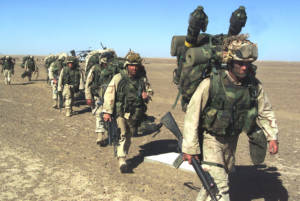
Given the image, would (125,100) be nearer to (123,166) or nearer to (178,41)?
(123,166)

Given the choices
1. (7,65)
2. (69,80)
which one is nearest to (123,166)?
(69,80)

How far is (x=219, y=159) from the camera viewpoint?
3529mm

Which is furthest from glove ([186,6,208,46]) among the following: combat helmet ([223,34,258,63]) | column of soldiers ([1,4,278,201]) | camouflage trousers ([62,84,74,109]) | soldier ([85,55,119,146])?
camouflage trousers ([62,84,74,109])

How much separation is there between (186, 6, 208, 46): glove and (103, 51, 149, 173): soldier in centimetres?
171

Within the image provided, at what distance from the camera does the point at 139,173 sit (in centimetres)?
580

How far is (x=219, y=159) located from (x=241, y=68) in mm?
1124

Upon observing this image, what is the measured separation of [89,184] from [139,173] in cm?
110

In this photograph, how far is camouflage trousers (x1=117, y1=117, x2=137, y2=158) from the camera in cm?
577

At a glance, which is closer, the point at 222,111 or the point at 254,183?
the point at 222,111

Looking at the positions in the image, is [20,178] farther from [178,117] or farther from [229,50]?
[178,117]

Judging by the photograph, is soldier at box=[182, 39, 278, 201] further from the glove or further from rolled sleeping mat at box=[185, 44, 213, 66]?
the glove

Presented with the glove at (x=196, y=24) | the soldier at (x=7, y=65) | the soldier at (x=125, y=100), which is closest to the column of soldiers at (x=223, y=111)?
the glove at (x=196, y=24)

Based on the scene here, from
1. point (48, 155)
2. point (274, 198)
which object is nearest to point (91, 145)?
point (48, 155)

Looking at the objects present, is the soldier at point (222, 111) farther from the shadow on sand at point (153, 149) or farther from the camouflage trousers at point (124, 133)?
the shadow on sand at point (153, 149)
